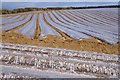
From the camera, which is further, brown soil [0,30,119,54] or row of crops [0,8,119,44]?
row of crops [0,8,119,44]

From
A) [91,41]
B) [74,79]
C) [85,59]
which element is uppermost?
[91,41]

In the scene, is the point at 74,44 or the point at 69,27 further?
the point at 69,27

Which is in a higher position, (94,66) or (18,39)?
(18,39)

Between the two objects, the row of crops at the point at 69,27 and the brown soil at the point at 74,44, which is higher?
the row of crops at the point at 69,27

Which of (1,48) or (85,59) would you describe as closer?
(85,59)

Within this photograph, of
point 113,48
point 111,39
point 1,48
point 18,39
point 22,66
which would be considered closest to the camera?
point 22,66

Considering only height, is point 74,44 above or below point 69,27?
below

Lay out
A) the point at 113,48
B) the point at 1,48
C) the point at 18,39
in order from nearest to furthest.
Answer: the point at 1,48, the point at 113,48, the point at 18,39

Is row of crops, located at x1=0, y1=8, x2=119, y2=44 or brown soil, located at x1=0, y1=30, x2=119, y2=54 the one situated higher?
row of crops, located at x1=0, y1=8, x2=119, y2=44

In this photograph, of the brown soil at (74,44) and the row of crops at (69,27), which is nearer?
the brown soil at (74,44)

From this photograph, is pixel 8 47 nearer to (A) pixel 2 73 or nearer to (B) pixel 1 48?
(B) pixel 1 48

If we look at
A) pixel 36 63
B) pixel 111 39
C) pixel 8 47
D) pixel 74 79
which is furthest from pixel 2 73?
pixel 111 39
